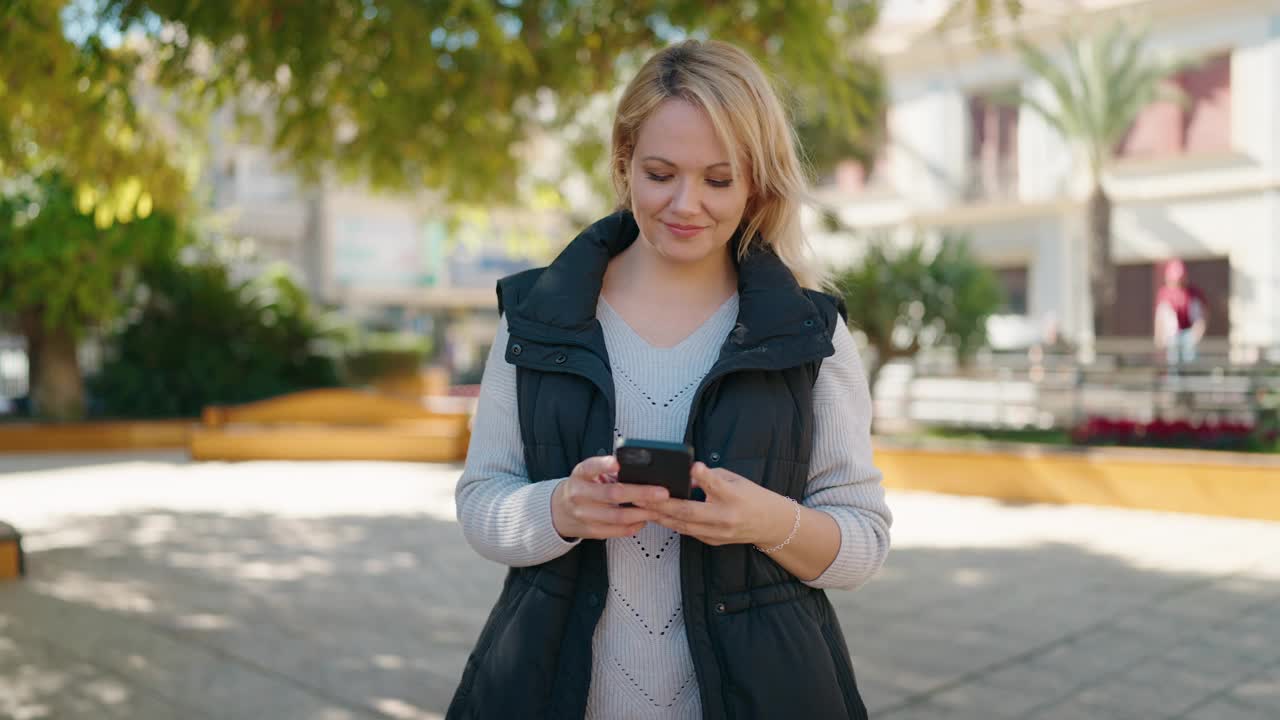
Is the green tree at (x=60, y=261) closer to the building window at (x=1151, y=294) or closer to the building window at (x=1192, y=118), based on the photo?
the building window at (x=1151, y=294)

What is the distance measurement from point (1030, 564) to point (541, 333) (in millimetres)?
5533

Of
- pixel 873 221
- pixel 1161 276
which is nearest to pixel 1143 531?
pixel 1161 276

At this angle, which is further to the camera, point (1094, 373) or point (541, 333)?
point (1094, 373)

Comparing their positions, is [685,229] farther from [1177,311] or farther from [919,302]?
[1177,311]

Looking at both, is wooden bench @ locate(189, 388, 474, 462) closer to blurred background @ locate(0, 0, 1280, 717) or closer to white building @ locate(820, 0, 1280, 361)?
blurred background @ locate(0, 0, 1280, 717)

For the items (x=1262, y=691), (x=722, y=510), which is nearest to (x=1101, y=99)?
(x=1262, y=691)

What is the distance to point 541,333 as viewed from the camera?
197 cm

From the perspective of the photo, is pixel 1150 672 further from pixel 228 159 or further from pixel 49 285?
pixel 228 159

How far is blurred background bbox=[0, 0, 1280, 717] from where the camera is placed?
4844mm

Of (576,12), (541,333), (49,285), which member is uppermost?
(576,12)

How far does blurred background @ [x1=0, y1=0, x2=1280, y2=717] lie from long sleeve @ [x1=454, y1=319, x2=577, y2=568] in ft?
3.29

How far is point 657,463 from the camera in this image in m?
1.66

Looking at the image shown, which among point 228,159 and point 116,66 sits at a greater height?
point 228,159

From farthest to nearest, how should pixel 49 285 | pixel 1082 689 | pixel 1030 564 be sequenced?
1. pixel 49 285
2. pixel 1030 564
3. pixel 1082 689
